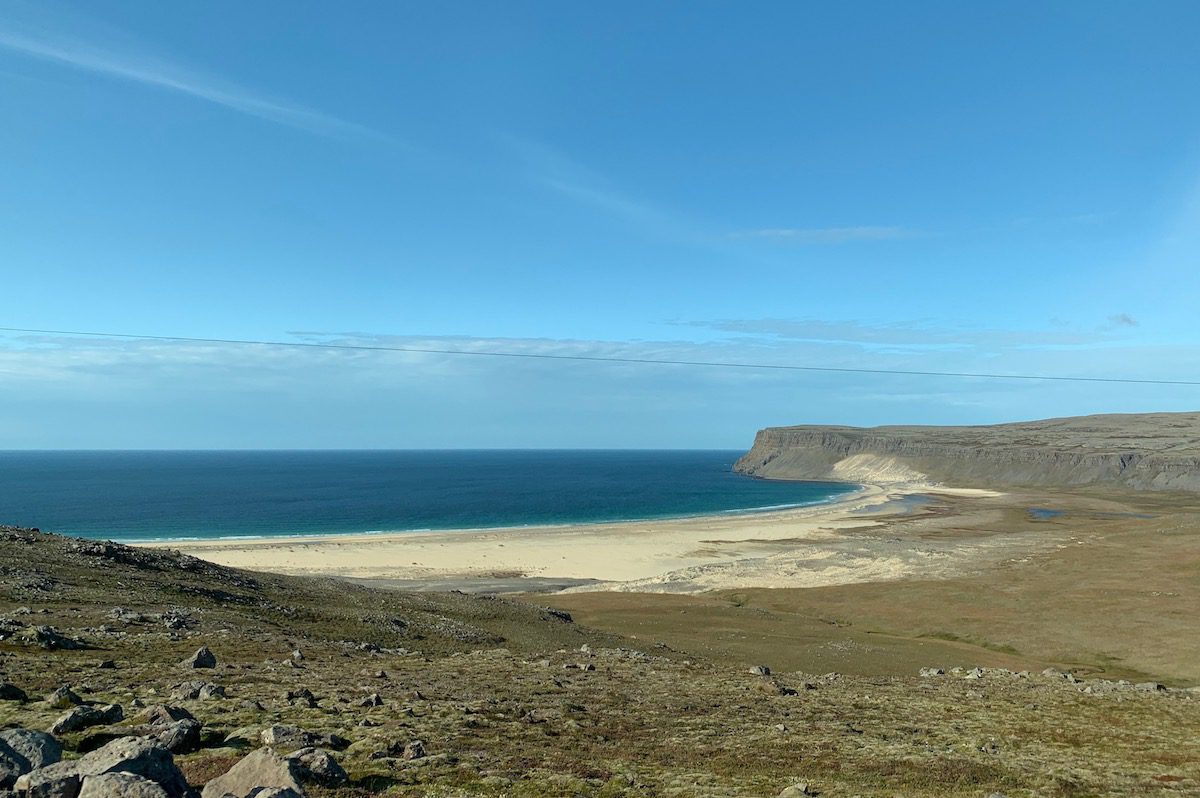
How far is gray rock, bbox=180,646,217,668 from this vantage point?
2167cm

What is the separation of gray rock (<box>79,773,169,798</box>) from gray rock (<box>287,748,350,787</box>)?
3.07 metres

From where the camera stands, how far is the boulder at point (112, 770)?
10031 millimetres

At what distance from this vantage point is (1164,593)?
171 feet

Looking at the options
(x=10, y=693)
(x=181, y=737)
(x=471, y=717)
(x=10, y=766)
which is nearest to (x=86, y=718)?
(x=181, y=737)

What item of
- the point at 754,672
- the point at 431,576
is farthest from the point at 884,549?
the point at 754,672

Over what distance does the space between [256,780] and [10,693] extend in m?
10.0

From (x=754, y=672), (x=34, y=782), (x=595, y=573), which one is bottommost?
(x=595, y=573)

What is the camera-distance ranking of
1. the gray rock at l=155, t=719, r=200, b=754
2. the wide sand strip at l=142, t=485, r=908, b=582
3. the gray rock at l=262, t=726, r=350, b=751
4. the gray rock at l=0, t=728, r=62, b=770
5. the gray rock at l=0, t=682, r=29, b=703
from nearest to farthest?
1. the gray rock at l=0, t=728, r=62, b=770
2. the gray rock at l=155, t=719, r=200, b=754
3. the gray rock at l=262, t=726, r=350, b=751
4. the gray rock at l=0, t=682, r=29, b=703
5. the wide sand strip at l=142, t=485, r=908, b=582

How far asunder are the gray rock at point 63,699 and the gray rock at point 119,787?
27.4 ft

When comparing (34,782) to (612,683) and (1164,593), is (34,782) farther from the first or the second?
(1164,593)

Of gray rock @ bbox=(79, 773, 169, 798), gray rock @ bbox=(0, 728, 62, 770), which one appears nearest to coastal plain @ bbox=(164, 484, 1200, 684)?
gray rock @ bbox=(0, 728, 62, 770)

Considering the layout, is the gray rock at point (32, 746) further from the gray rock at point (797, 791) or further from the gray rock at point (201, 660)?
the gray rock at point (797, 791)

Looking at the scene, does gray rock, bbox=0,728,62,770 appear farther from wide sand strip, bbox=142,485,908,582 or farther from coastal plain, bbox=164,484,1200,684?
wide sand strip, bbox=142,485,908,582

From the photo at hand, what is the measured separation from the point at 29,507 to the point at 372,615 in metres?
149
